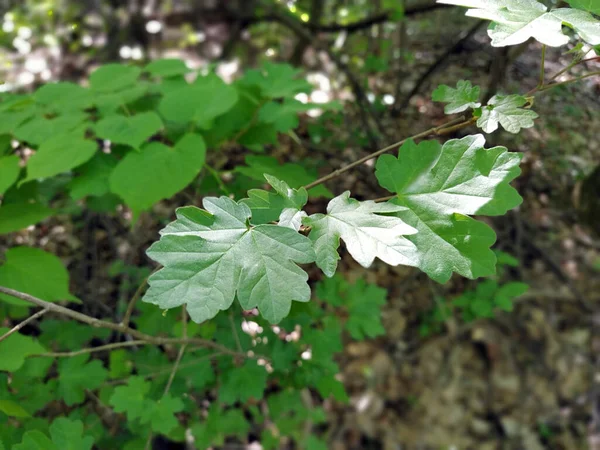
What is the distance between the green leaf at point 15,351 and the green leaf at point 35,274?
0.64 ft

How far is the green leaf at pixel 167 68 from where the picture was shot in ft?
6.37

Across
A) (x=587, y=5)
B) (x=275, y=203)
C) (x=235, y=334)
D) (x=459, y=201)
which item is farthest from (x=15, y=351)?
(x=587, y=5)

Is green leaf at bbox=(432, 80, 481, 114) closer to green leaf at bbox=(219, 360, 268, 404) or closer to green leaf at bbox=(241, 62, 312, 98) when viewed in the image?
green leaf at bbox=(241, 62, 312, 98)

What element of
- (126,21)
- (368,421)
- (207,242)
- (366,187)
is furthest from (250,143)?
(126,21)

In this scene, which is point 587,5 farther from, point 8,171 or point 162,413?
point 8,171

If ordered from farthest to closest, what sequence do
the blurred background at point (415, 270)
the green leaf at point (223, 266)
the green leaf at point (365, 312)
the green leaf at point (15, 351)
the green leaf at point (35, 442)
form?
the blurred background at point (415, 270), the green leaf at point (365, 312), the green leaf at point (15, 351), the green leaf at point (35, 442), the green leaf at point (223, 266)

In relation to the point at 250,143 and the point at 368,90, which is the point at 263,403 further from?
the point at 368,90

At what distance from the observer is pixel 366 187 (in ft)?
7.88

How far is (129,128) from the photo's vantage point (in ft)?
5.33

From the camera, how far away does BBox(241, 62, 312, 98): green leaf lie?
1.89 m

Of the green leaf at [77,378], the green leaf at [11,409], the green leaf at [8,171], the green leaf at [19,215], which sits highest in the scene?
the green leaf at [8,171]

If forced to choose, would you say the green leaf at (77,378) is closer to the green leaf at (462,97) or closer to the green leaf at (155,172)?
the green leaf at (155,172)

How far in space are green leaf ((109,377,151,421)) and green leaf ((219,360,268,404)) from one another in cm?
27

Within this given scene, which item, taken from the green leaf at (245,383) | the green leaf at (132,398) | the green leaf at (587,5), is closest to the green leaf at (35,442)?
the green leaf at (132,398)
